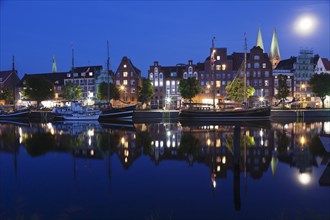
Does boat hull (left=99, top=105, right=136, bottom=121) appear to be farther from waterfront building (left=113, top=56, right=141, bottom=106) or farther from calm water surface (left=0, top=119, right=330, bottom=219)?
calm water surface (left=0, top=119, right=330, bottom=219)

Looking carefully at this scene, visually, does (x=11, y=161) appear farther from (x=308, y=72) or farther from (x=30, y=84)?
(x=308, y=72)

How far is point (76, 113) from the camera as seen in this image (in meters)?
83.2

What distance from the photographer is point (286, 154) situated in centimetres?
2898

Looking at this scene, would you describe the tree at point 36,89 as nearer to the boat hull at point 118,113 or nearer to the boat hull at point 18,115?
the boat hull at point 18,115

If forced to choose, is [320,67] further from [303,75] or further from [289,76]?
[289,76]

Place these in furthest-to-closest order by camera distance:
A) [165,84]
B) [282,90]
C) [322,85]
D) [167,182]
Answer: [165,84] → [282,90] → [322,85] → [167,182]

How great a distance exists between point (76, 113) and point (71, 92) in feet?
112

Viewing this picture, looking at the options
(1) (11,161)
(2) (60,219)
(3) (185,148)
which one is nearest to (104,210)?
(2) (60,219)

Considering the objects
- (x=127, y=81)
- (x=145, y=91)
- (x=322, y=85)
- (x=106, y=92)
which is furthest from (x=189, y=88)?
(x=322, y=85)

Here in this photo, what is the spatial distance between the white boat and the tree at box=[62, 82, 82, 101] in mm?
25946

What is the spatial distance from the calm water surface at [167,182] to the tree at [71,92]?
82.3 metres

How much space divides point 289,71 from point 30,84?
81685 mm

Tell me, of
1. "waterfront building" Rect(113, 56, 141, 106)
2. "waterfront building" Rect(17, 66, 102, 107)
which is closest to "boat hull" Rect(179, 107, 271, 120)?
"waterfront building" Rect(113, 56, 141, 106)

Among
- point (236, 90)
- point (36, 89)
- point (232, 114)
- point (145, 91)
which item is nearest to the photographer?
point (232, 114)
